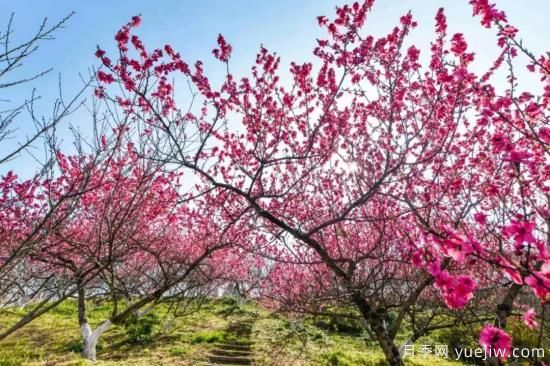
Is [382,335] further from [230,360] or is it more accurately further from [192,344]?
[192,344]

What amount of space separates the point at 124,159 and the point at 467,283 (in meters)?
6.35

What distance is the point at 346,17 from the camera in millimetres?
5359

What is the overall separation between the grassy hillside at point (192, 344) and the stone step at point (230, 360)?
0.10ft

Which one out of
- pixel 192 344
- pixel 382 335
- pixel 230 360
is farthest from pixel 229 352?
pixel 382 335

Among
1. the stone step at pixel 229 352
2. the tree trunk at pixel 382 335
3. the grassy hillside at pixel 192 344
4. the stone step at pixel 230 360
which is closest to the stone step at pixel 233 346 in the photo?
the grassy hillside at pixel 192 344

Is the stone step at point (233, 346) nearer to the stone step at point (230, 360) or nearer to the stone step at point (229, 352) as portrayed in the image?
the stone step at point (229, 352)

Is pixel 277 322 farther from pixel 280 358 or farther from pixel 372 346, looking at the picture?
pixel 280 358

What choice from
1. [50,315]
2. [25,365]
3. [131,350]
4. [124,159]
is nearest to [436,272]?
[124,159]

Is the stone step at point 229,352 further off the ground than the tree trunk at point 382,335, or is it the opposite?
the tree trunk at point 382,335

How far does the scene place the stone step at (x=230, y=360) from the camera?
36.1 ft

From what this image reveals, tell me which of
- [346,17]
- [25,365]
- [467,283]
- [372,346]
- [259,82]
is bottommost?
[372,346]

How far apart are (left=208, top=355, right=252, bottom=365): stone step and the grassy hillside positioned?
0.03m

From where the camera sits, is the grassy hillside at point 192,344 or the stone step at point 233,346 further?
the stone step at point 233,346

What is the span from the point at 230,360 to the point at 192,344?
2.47 metres
